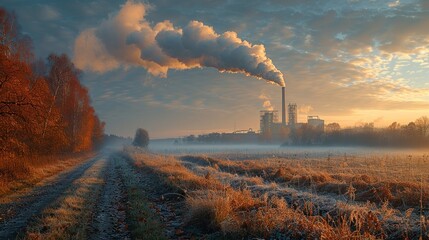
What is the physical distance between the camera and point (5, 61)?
20266 mm

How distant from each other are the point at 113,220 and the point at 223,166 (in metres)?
22.9

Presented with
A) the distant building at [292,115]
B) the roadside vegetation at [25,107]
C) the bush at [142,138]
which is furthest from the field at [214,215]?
the distant building at [292,115]

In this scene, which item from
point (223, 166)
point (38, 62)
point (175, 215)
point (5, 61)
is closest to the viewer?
point (175, 215)

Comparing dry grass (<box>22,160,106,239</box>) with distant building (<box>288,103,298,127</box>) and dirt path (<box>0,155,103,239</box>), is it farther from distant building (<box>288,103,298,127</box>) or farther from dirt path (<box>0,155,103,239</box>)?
distant building (<box>288,103,298,127</box>)

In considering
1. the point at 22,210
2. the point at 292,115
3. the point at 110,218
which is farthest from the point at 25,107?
the point at 292,115

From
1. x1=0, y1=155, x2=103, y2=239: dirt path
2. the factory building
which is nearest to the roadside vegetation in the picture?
x1=0, y1=155, x2=103, y2=239: dirt path

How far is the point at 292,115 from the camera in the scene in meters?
171

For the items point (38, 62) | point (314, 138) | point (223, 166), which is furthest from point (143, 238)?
point (314, 138)

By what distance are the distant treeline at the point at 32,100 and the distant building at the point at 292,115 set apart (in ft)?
421

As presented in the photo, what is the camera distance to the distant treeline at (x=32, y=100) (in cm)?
2000

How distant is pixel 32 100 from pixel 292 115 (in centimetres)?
15900

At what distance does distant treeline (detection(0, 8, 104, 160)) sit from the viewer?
20.0 metres

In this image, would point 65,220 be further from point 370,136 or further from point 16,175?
point 370,136

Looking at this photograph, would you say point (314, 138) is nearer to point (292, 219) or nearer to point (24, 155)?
point (24, 155)
